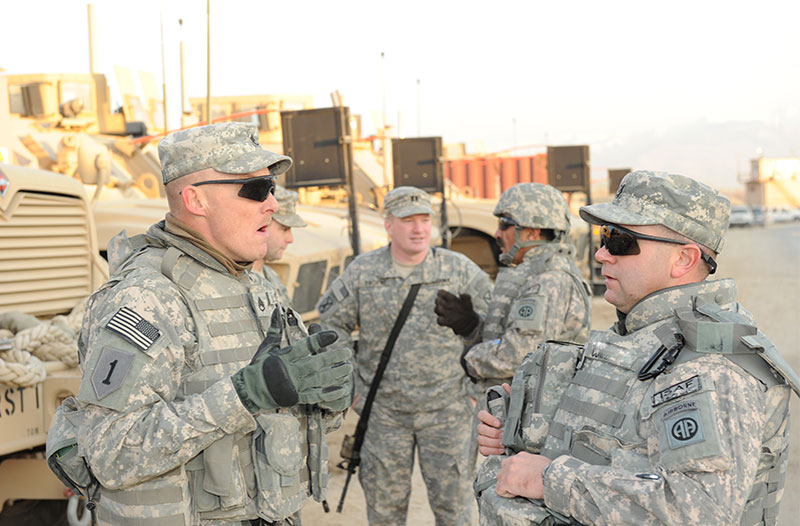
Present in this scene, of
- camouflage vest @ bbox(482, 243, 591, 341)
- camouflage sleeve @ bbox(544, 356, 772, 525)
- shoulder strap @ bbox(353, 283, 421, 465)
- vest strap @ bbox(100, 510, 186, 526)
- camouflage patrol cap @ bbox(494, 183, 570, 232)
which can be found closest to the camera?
camouflage sleeve @ bbox(544, 356, 772, 525)

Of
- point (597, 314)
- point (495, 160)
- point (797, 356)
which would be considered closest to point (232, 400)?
point (797, 356)

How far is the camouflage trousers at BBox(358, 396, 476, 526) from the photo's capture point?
3.99m

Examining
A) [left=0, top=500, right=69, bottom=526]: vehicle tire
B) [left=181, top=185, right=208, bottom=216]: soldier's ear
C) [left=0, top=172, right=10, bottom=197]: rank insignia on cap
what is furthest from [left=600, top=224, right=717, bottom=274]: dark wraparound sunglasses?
[left=0, top=500, right=69, bottom=526]: vehicle tire

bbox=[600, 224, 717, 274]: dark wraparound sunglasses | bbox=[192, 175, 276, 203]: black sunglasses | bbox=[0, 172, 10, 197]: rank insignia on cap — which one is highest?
bbox=[0, 172, 10, 197]: rank insignia on cap

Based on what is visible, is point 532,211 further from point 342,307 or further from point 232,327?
point 232,327

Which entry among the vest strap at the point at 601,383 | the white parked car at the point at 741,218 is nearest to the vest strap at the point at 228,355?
the vest strap at the point at 601,383

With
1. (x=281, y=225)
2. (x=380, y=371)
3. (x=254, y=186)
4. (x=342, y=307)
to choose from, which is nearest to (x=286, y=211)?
(x=281, y=225)

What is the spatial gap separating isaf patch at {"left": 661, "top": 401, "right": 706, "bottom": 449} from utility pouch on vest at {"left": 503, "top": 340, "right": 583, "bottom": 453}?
14.5 inches

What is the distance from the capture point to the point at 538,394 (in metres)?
2.05

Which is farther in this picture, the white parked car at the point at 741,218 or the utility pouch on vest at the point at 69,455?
the white parked car at the point at 741,218

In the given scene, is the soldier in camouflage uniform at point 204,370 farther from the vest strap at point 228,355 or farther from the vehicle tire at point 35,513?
the vehicle tire at point 35,513

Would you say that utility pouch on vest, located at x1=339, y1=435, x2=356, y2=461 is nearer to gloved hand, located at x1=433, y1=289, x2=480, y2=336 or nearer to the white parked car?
gloved hand, located at x1=433, y1=289, x2=480, y2=336

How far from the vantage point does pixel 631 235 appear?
1960mm

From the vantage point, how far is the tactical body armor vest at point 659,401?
5.53ft
